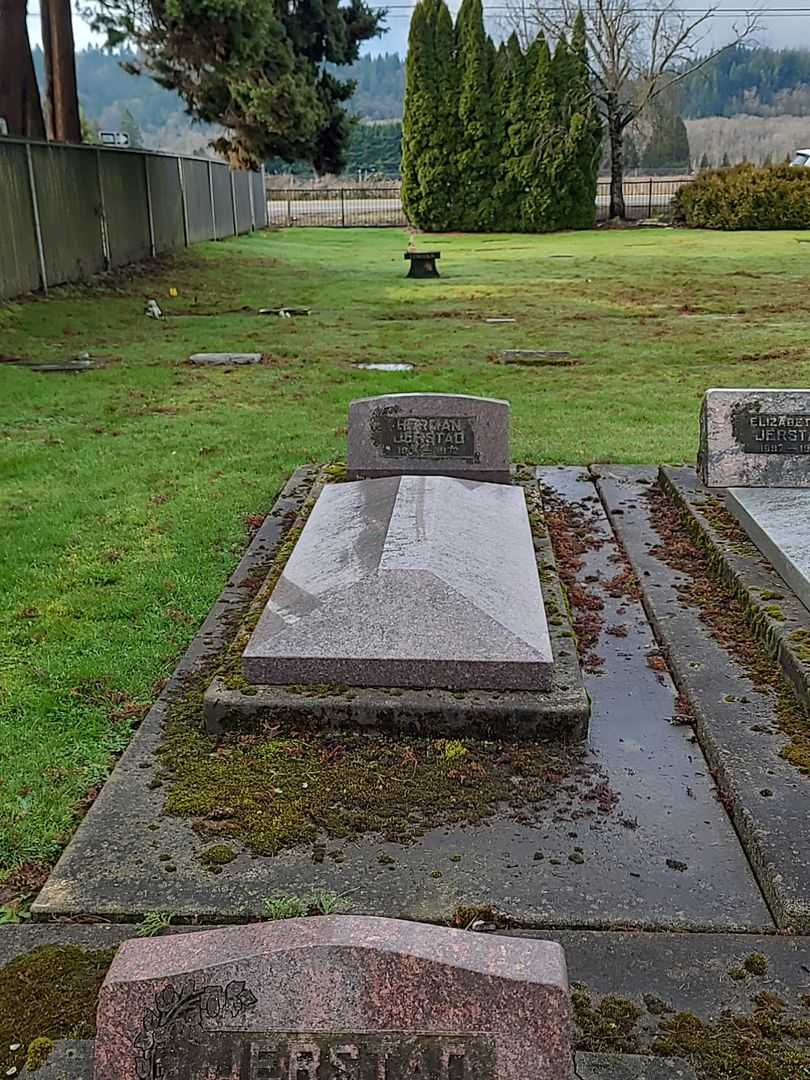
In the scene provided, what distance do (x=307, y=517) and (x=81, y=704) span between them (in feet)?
5.98

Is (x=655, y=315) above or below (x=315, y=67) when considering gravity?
below

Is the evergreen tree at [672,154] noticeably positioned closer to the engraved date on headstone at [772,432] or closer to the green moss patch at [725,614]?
the engraved date on headstone at [772,432]

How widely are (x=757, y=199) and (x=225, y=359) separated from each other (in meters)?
23.6

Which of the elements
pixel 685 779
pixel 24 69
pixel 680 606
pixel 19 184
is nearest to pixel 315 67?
pixel 24 69

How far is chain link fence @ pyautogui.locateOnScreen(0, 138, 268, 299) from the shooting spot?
44.4 feet

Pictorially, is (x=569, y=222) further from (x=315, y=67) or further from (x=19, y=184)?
(x=19, y=184)

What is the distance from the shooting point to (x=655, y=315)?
45.8 ft

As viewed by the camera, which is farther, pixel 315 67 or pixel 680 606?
pixel 315 67

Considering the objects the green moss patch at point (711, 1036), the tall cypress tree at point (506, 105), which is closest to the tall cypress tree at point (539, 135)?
the tall cypress tree at point (506, 105)

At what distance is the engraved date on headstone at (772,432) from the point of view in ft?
18.0

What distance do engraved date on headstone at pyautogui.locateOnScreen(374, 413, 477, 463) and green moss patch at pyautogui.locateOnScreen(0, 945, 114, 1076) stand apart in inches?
142

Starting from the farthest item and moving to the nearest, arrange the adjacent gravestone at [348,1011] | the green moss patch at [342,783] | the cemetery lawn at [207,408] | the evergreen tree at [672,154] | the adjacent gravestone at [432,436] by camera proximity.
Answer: the evergreen tree at [672,154], the adjacent gravestone at [432,436], the cemetery lawn at [207,408], the green moss patch at [342,783], the adjacent gravestone at [348,1011]

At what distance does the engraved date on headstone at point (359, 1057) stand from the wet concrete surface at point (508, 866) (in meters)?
0.96

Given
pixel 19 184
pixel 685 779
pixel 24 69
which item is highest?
pixel 24 69
